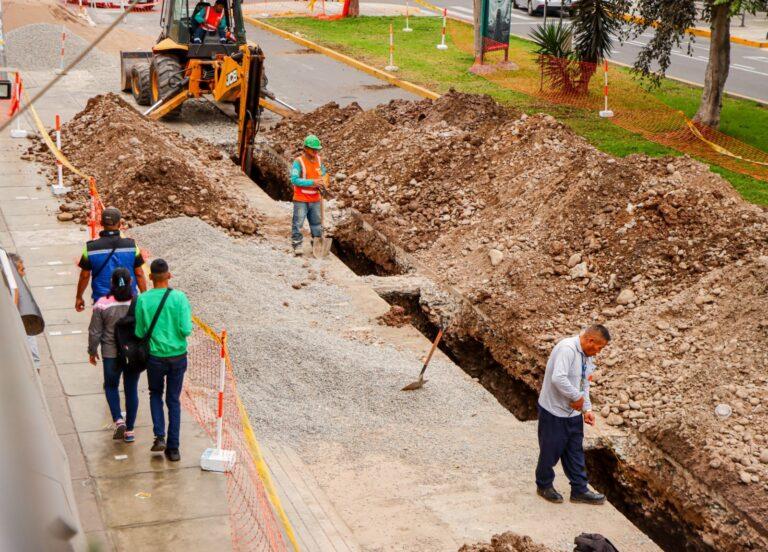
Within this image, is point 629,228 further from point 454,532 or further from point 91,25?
point 91,25

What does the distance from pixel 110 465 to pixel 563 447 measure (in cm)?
367

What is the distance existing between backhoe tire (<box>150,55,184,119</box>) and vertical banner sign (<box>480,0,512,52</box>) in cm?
868

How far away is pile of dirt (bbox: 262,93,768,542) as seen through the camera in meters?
10.7

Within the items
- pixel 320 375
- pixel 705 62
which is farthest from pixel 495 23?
pixel 320 375

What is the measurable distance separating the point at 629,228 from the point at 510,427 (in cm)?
466

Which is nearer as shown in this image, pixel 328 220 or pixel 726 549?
pixel 726 549

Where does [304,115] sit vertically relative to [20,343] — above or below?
below

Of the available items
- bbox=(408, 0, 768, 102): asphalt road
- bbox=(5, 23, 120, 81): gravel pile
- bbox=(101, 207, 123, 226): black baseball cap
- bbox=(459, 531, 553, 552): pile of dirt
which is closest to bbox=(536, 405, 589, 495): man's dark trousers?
bbox=(459, 531, 553, 552): pile of dirt

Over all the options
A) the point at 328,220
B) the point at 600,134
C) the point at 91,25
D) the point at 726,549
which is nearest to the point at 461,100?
the point at 600,134

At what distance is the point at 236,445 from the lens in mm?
9094

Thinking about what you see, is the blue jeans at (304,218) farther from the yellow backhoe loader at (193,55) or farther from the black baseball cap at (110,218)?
the yellow backhoe loader at (193,55)

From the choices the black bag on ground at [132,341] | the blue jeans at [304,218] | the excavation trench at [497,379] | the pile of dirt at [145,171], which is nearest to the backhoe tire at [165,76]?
the pile of dirt at [145,171]

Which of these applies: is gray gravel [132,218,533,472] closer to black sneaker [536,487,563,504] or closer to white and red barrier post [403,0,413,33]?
black sneaker [536,487,563,504]

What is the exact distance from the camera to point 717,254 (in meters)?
13.2
